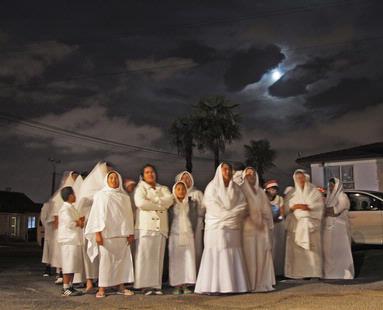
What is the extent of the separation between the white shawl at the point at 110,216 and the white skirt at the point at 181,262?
2.53ft

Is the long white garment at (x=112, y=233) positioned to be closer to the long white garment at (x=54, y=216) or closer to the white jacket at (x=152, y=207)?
the white jacket at (x=152, y=207)

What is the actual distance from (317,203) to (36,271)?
6940 mm

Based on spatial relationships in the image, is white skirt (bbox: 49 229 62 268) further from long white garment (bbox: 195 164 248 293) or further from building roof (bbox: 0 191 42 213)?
building roof (bbox: 0 191 42 213)

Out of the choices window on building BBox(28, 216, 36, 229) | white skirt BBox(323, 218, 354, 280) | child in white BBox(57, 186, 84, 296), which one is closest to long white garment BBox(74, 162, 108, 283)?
child in white BBox(57, 186, 84, 296)

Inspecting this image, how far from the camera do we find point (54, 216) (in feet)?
34.7

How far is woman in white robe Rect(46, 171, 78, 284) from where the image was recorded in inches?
409

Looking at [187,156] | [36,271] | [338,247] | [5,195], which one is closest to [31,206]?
[5,195]

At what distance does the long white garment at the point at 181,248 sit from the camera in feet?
27.7

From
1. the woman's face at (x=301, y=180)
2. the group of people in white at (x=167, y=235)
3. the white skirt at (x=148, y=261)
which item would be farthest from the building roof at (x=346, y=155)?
the white skirt at (x=148, y=261)

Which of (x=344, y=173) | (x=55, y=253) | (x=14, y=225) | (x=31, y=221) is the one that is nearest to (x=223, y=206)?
(x=55, y=253)

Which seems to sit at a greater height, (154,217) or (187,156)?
(187,156)

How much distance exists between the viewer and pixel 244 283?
808 cm

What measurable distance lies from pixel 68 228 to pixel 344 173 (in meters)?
17.9

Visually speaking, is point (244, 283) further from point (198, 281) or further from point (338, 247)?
point (338, 247)
